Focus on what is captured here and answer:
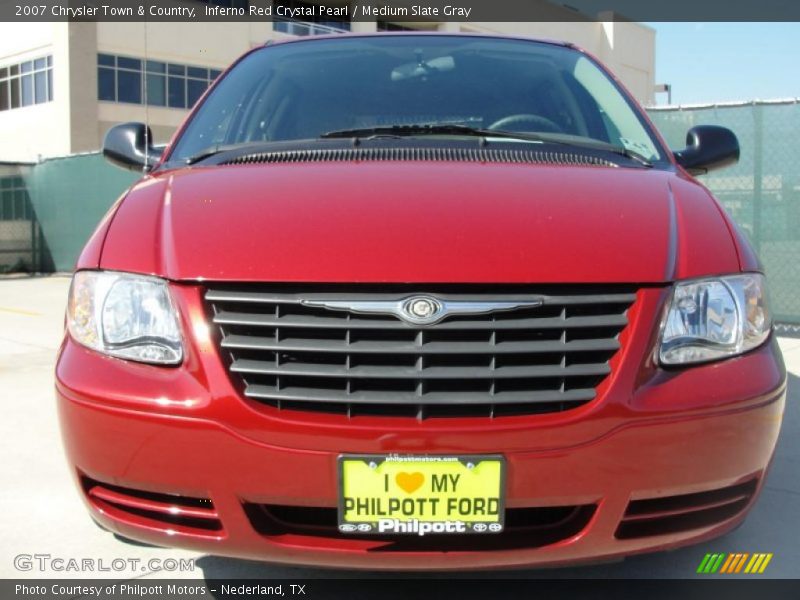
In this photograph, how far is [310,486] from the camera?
182cm

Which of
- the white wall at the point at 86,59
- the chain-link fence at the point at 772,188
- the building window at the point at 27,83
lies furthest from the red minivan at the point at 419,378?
the building window at the point at 27,83

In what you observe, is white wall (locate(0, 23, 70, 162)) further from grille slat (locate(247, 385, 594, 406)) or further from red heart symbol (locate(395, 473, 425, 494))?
red heart symbol (locate(395, 473, 425, 494))

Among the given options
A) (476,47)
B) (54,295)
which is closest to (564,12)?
(54,295)

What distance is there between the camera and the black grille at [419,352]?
1.87 meters

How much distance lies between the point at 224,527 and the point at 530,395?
76cm

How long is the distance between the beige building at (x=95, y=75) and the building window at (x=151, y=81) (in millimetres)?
33

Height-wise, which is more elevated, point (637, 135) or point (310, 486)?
point (637, 135)

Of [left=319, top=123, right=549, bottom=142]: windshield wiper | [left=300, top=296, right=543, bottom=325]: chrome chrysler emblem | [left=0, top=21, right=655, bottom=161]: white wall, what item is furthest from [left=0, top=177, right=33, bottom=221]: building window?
[left=300, top=296, right=543, bottom=325]: chrome chrysler emblem

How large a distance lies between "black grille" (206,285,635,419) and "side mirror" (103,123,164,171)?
1535 millimetres

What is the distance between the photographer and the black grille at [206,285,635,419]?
6.12 ft

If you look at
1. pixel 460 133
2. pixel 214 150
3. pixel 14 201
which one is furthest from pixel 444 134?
pixel 14 201

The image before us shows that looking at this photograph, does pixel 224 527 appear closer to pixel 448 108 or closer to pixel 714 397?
pixel 714 397

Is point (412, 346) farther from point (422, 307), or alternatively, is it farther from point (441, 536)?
point (441, 536)

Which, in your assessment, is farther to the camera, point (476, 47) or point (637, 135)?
point (476, 47)
